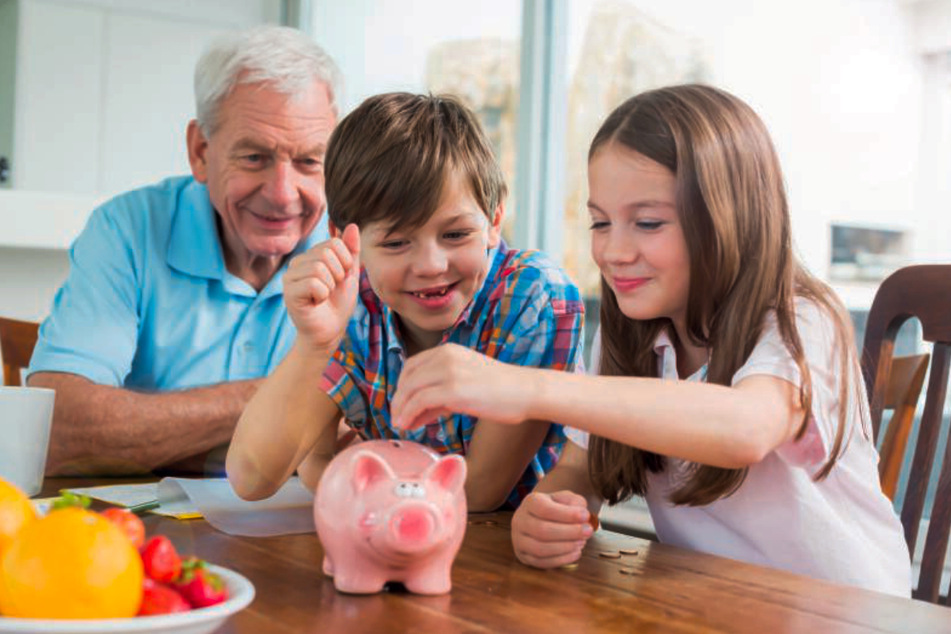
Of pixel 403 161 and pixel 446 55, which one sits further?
pixel 446 55

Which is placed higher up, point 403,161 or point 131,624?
point 403,161

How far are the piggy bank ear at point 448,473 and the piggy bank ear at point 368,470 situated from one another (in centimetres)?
3

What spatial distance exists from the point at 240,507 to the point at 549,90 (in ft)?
6.87

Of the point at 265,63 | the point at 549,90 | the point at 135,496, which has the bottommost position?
the point at 135,496

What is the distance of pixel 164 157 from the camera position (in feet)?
14.0

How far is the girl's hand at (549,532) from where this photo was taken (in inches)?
37.8

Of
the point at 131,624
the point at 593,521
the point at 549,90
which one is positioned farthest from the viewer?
the point at 549,90

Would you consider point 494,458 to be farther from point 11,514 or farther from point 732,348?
point 11,514

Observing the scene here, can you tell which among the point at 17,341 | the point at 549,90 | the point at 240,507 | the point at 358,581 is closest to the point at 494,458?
the point at 240,507

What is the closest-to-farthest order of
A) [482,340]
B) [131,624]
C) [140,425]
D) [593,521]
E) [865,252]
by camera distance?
[131,624]
[593,521]
[482,340]
[140,425]
[865,252]

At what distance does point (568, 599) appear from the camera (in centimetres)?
85

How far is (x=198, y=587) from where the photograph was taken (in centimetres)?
66

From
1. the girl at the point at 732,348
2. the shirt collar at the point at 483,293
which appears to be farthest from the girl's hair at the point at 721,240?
the shirt collar at the point at 483,293

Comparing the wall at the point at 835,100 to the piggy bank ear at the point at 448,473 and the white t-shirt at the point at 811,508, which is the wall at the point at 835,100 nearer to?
the white t-shirt at the point at 811,508
